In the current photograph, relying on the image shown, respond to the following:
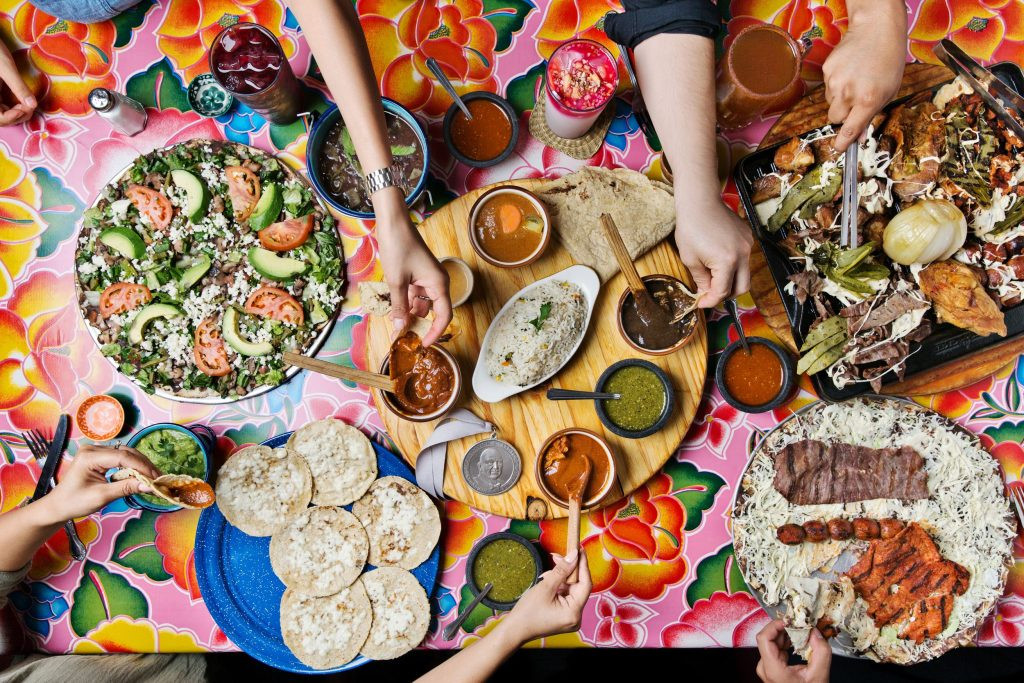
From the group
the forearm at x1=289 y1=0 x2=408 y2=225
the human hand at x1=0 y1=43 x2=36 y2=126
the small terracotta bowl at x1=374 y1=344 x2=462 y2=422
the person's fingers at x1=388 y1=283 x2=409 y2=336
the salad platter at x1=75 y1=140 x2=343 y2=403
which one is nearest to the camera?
the forearm at x1=289 y1=0 x2=408 y2=225

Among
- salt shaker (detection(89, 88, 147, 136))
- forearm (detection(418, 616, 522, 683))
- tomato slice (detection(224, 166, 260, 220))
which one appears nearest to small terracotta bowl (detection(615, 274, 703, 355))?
forearm (detection(418, 616, 522, 683))

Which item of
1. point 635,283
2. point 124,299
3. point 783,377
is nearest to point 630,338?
point 635,283

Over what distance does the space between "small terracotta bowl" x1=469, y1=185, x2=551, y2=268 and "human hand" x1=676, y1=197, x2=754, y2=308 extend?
1.72ft

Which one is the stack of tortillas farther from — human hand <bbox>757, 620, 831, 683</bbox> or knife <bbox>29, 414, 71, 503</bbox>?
human hand <bbox>757, 620, 831, 683</bbox>

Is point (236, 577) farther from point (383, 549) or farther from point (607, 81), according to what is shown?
point (607, 81)

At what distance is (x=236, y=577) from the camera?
255 cm

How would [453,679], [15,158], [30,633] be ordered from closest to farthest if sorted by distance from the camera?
[453,679] < [30,633] < [15,158]

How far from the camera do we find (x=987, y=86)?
2.39 meters

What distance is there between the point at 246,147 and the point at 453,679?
2.41 meters

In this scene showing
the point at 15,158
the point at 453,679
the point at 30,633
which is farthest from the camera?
the point at 15,158

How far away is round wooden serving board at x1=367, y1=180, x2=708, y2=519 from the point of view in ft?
8.20

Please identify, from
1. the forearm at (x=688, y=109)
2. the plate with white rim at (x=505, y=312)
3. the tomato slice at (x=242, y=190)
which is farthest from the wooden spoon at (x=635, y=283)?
the tomato slice at (x=242, y=190)

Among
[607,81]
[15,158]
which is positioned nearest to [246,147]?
[15,158]

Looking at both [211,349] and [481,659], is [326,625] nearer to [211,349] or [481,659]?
[481,659]
